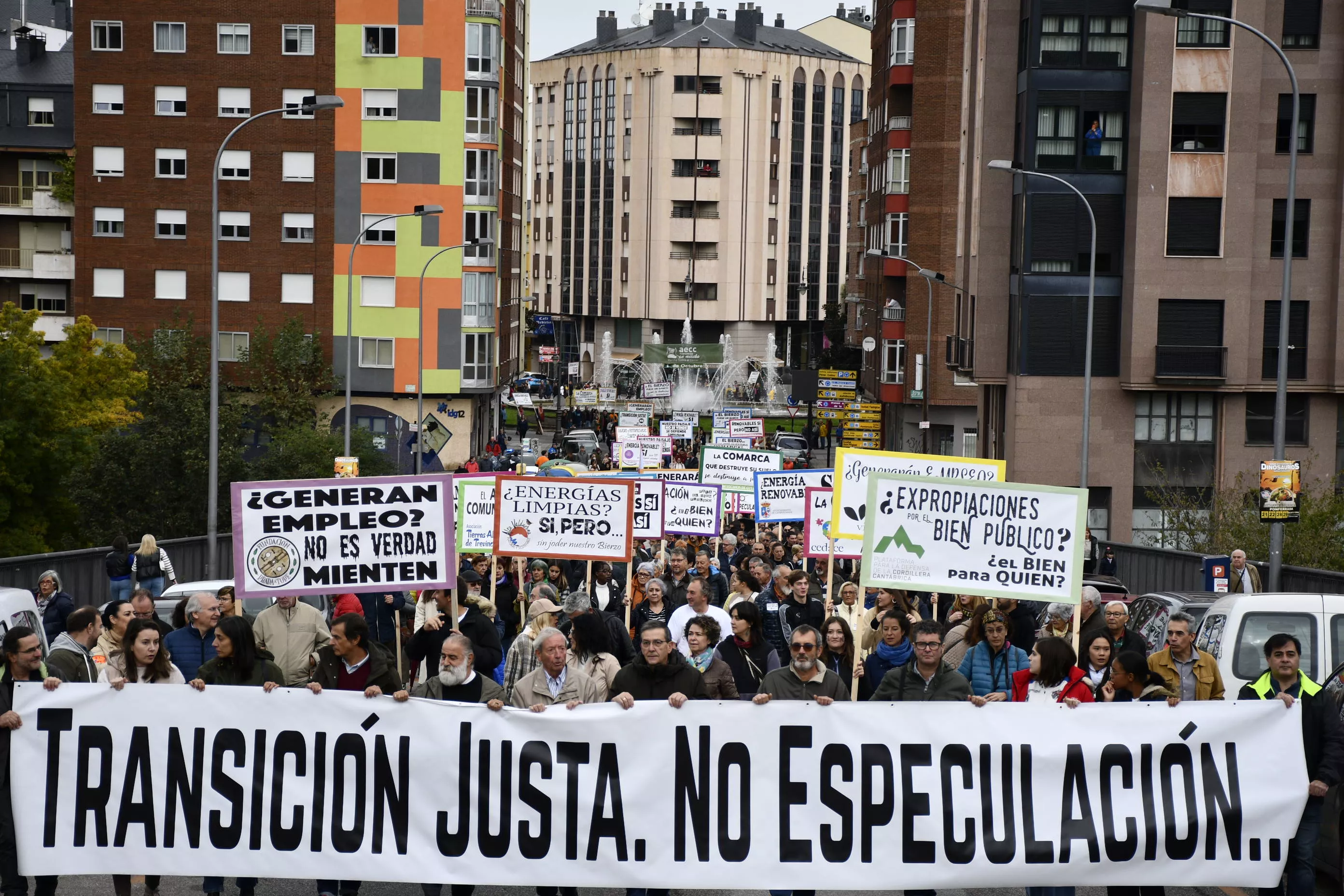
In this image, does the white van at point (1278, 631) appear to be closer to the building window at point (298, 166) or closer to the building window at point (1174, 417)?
the building window at point (1174, 417)

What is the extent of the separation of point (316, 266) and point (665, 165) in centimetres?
8137

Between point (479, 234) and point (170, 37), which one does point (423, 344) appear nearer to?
point (479, 234)

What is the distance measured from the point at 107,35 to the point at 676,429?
24752 mm

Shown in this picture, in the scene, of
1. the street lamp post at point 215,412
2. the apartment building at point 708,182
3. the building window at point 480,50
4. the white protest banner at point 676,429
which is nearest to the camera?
the street lamp post at point 215,412

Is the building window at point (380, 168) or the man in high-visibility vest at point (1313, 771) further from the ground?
the building window at point (380, 168)

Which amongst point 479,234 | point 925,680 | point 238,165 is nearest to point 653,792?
point 925,680

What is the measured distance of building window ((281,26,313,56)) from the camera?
209ft

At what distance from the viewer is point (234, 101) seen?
63188mm

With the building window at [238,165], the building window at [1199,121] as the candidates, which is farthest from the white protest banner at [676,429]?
the building window at [238,165]

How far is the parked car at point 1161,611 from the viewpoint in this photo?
15.8m

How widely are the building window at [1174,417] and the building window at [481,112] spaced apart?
101 ft

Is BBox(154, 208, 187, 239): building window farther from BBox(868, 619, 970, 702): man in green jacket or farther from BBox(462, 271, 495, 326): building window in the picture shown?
BBox(868, 619, 970, 702): man in green jacket

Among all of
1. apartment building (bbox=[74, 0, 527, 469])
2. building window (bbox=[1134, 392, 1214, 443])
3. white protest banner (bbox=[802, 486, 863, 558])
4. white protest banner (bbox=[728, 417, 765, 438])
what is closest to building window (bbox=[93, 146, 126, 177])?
apartment building (bbox=[74, 0, 527, 469])

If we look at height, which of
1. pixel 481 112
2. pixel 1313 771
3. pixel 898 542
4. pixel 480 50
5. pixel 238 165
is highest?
pixel 480 50
